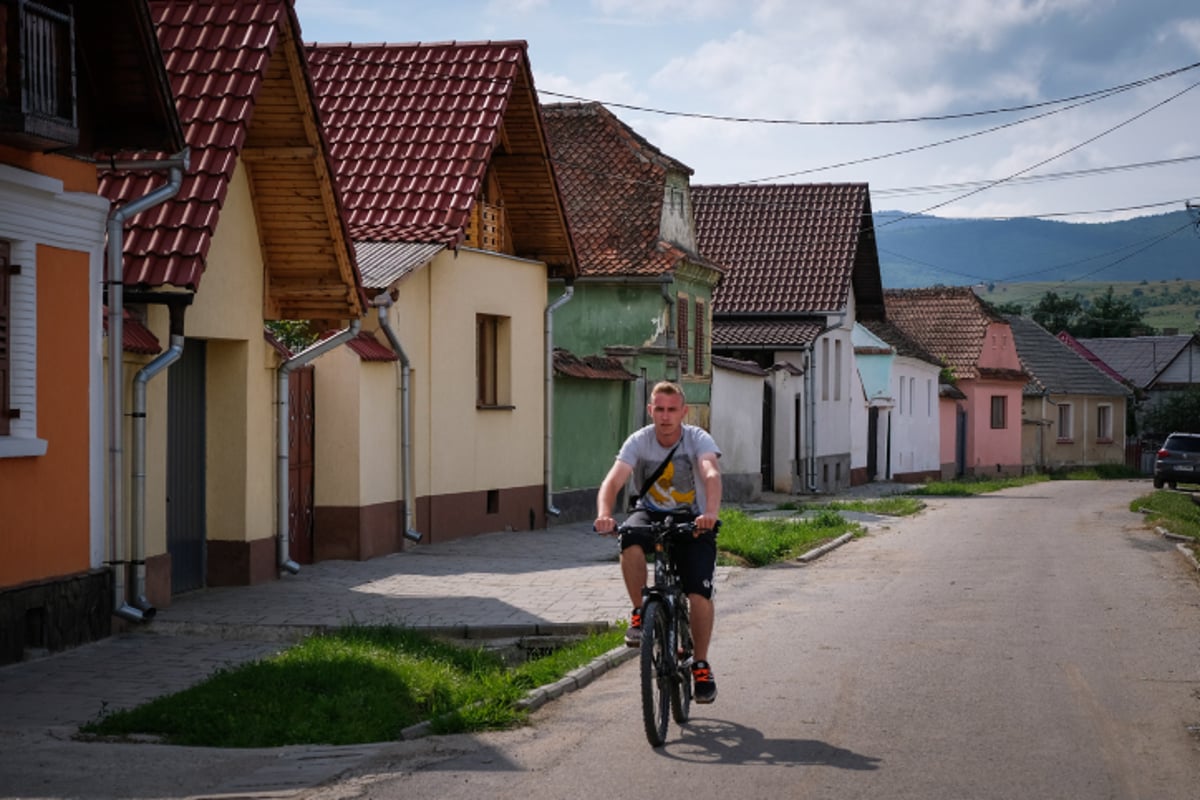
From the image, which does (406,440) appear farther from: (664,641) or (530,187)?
(664,641)

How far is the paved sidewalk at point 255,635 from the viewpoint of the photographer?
8.22m

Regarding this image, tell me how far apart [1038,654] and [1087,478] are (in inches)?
2069

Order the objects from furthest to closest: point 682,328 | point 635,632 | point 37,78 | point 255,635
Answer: point 682,328 < point 255,635 < point 37,78 < point 635,632

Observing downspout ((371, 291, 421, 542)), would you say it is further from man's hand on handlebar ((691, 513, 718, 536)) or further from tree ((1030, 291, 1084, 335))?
tree ((1030, 291, 1084, 335))

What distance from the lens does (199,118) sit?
1491cm

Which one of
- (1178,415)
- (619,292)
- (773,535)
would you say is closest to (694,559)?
(773,535)

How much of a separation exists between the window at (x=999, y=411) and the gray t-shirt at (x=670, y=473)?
54944 millimetres

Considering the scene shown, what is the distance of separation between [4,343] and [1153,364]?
78.8 m

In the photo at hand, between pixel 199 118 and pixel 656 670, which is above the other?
pixel 199 118

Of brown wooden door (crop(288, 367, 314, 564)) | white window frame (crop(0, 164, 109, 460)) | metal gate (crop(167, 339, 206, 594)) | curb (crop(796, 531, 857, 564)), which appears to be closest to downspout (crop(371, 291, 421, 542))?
brown wooden door (crop(288, 367, 314, 564))

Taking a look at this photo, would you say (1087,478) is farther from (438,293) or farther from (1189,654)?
(1189,654)

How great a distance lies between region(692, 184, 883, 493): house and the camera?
4053 cm

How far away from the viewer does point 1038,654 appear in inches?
484

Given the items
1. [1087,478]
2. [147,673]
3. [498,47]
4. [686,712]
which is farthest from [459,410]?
[1087,478]
